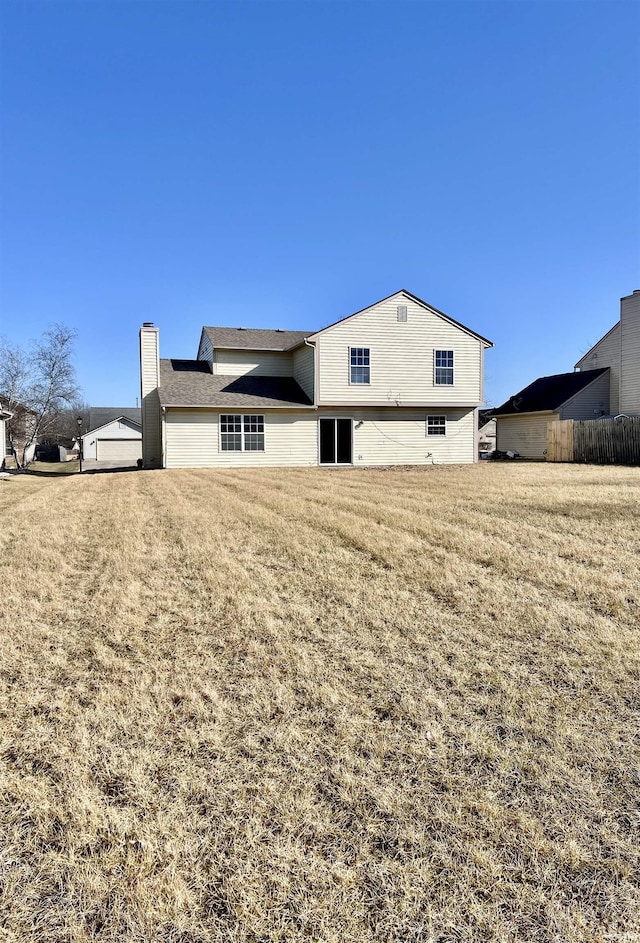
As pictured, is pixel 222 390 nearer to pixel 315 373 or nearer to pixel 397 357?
pixel 315 373

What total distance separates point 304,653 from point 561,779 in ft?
5.66

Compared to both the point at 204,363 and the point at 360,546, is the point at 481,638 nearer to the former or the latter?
the point at 360,546

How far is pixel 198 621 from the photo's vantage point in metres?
4.12

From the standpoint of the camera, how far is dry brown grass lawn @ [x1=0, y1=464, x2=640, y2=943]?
1.87 metres

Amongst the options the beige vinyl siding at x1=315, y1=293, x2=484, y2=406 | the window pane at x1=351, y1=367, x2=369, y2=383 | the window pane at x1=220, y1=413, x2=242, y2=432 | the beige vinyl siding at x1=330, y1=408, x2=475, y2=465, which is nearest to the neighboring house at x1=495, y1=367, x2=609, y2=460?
the beige vinyl siding at x1=330, y1=408, x2=475, y2=465

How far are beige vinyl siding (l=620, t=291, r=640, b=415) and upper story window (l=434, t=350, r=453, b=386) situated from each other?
932cm

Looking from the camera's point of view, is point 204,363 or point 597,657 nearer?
point 597,657

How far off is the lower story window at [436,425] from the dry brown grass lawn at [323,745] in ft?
51.6

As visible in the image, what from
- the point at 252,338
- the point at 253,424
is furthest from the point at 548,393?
the point at 253,424

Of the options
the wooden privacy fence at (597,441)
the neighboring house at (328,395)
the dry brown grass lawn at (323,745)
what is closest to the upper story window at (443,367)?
the neighboring house at (328,395)

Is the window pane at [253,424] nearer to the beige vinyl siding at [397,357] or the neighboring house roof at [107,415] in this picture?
the beige vinyl siding at [397,357]

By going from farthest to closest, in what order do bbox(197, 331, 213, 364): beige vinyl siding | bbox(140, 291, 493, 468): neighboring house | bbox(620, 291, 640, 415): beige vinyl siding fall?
bbox(620, 291, 640, 415): beige vinyl siding, bbox(197, 331, 213, 364): beige vinyl siding, bbox(140, 291, 493, 468): neighboring house

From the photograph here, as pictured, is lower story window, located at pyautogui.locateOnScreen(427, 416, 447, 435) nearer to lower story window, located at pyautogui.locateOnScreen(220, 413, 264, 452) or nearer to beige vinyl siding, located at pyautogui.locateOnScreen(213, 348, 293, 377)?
beige vinyl siding, located at pyautogui.locateOnScreen(213, 348, 293, 377)

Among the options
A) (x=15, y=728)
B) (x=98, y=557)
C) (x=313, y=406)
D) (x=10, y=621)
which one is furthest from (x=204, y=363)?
(x=15, y=728)
